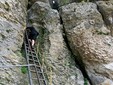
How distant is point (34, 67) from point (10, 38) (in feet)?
4.22

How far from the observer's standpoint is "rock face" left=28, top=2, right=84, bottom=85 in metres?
7.69

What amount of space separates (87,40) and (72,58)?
94cm

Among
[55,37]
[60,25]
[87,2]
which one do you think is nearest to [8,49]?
[55,37]

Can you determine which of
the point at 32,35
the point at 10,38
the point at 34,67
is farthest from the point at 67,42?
the point at 10,38

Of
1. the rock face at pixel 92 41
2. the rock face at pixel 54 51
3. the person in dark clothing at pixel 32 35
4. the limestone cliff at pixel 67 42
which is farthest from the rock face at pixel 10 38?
the rock face at pixel 92 41

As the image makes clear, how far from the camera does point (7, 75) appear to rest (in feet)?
21.4

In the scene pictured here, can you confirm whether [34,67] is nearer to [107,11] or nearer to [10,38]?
[10,38]

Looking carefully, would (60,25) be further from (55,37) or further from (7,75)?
(7,75)

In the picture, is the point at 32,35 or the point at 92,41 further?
the point at 32,35

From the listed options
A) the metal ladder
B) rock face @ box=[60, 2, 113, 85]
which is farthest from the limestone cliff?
the metal ladder

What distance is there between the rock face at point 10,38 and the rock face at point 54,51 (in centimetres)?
92

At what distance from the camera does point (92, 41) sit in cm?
807

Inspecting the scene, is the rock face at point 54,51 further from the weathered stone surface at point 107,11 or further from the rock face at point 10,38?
the weathered stone surface at point 107,11

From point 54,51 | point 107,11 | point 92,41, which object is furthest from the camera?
point 107,11
